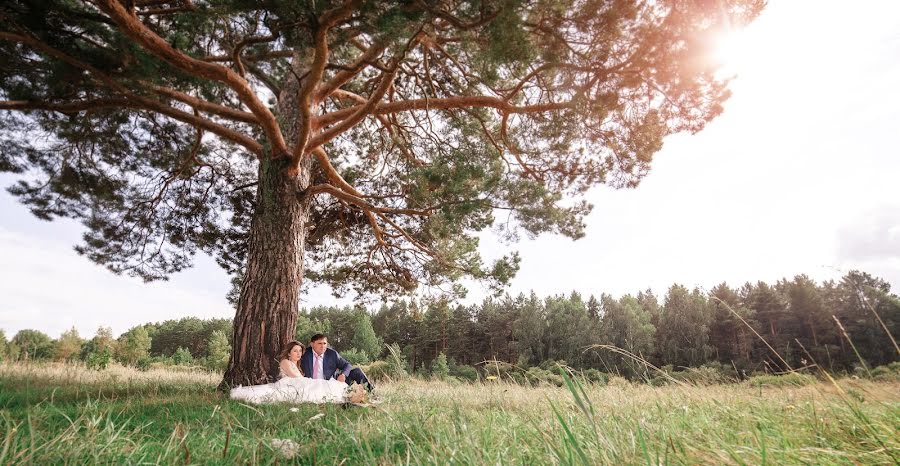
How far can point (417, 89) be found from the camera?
7.81 meters

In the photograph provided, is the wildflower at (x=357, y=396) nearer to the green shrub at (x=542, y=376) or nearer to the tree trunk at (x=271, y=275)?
the green shrub at (x=542, y=376)

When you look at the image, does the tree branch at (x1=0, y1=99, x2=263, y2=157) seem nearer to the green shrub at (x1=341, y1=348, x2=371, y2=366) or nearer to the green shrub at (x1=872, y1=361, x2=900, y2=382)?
the green shrub at (x1=872, y1=361, x2=900, y2=382)

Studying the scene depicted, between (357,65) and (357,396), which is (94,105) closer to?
(357,65)

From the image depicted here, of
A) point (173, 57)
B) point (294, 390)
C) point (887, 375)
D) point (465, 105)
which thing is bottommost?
point (887, 375)

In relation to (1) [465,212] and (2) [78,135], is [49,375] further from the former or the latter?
(1) [465,212]

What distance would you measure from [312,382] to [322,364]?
0.97 m

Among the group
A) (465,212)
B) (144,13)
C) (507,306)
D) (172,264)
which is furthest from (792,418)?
(507,306)

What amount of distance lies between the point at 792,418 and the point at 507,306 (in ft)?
131

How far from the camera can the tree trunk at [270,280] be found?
554 centimetres

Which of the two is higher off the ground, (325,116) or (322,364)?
(325,116)

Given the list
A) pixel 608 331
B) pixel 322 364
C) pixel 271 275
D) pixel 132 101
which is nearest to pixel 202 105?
pixel 132 101

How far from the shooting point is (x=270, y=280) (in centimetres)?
587

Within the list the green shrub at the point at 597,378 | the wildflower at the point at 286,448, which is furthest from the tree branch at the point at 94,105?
the green shrub at the point at 597,378

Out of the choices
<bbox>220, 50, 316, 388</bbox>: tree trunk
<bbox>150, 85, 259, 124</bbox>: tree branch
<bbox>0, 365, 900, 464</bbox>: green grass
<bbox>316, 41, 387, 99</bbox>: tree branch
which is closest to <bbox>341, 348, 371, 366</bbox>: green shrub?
<bbox>220, 50, 316, 388</bbox>: tree trunk
